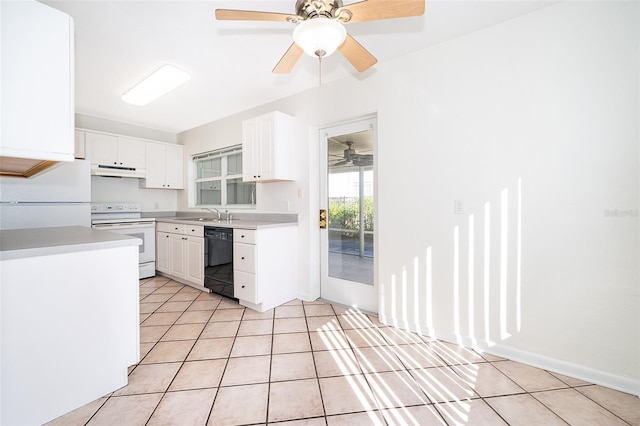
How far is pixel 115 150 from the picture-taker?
396 cm

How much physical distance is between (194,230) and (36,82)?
2.41 meters

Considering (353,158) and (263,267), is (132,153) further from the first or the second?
(353,158)

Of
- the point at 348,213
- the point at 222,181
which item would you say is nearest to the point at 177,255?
the point at 222,181

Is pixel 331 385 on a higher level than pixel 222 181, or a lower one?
lower

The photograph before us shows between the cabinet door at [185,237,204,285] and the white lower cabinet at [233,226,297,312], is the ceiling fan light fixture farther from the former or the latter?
the cabinet door at [185,237,204,285]

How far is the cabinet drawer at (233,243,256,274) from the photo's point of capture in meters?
2.75

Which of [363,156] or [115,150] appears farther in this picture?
[115,150]

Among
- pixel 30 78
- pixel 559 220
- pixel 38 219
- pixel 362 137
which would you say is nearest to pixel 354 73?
pixel 362 137

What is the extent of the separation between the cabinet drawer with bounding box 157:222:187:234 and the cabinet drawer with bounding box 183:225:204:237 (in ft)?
0.19

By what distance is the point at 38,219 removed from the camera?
2602 mm

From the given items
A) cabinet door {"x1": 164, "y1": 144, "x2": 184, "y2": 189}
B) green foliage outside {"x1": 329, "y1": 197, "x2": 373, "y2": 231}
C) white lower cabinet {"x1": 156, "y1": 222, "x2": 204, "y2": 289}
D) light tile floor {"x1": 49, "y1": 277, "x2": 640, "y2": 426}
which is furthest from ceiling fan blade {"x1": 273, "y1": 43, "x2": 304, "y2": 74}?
cabinet door {"x1": 164, "y1": 144, "x2": 184, "y2": 189}

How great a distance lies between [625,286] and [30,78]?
3.39 m

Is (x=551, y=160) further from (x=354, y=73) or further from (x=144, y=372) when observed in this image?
(x=144, y=372)

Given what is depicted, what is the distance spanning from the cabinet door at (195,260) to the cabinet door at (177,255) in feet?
0.37
